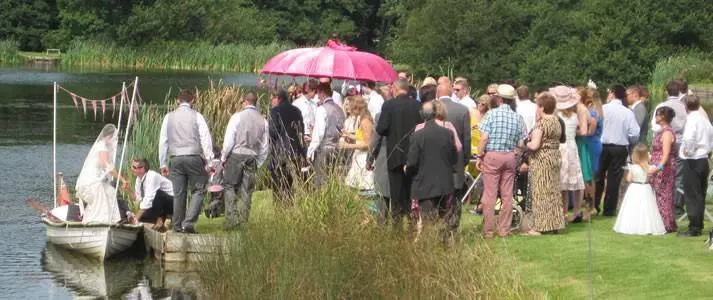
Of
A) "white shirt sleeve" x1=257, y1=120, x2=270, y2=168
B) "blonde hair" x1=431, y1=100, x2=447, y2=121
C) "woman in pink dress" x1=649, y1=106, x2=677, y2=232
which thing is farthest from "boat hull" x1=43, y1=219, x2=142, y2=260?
"woman in pink dress" x1=649, y1=106, x2=677, y2=232

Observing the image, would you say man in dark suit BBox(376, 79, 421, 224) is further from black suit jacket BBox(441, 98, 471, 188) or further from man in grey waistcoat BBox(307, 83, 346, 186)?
man in grey waistcoat BBox(307, 83, 346, 186)

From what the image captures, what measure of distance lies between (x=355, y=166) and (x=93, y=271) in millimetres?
3258

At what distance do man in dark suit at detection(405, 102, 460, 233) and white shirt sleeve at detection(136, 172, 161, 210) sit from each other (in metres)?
4.13

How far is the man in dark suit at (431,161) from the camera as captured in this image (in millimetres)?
13594

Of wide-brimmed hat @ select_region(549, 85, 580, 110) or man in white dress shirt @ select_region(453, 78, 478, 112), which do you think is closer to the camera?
wide-brimmed hat @ select_region(549, 85, 580, 110)

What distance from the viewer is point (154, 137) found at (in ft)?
68.5

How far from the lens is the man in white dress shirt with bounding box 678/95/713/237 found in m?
14.2

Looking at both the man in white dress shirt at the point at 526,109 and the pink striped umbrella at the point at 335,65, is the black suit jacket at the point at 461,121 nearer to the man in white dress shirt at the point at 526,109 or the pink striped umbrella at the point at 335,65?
the man in white dress shirt at the point at 526,109

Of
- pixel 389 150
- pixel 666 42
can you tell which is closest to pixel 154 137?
pixel 389 150

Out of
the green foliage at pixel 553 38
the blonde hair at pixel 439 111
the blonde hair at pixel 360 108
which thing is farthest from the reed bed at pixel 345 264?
the green foliage at pixel 553 38

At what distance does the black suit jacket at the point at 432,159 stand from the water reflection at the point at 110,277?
8.75 feet

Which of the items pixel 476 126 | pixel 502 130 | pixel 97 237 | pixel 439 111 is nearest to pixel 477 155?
pixel 502 130

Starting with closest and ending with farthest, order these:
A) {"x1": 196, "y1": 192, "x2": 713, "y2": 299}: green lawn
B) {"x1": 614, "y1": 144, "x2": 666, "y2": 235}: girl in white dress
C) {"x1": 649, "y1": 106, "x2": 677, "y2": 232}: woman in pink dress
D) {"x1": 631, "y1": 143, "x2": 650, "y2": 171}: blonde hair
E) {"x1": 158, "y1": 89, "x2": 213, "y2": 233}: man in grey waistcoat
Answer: {"x1": 196, "y1": 192, "x2": 713, "y2": 299}: green lawn
{"x1": 614, "y1": 144, "x2": 666, "y2": 235}: girl in white dress
{"x1": 649, "y1": 106, "x2": 677, "y2": 232}: woman in pink dress
{"x1": 631, "y1": 143, "x2": 650, "y2": 171}: blonde hair
{"x1": 158, "y1": 89, "x2": 213, "y2": 233}: man in grey waistcoat

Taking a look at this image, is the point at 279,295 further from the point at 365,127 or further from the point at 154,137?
the point at 154,137
